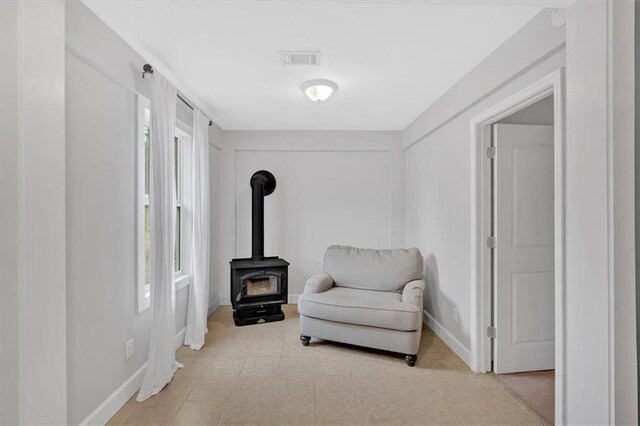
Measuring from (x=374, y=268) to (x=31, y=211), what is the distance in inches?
124

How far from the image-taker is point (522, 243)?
271cm

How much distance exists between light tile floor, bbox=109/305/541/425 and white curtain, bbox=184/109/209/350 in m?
0.19

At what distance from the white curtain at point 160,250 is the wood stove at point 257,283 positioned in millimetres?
1313

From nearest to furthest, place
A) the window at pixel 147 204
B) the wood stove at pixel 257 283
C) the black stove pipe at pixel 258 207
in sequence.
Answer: the window at pixel 147 204 < the wood stove at pixel 257 283 < the black stove pipe at pixel 258 207

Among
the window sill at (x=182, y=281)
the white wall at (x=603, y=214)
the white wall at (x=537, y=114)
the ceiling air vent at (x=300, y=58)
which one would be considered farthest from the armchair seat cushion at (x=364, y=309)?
the ceiling air vent at (x=300, y=58)

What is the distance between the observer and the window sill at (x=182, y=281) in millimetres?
3225

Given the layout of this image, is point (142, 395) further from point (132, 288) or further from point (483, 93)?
point (483, 93)

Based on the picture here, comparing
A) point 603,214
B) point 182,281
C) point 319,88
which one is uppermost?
point 319,88

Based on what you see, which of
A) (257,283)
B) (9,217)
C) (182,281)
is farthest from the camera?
(257,283)

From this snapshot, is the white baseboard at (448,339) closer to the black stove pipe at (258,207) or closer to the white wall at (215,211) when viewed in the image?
the black stove pipe at (258,207)

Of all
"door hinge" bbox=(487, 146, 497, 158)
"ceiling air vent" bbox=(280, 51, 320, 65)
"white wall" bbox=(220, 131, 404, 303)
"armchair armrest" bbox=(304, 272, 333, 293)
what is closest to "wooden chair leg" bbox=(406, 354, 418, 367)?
"armchair armrest" bbox=(304, 272, 333, 293)

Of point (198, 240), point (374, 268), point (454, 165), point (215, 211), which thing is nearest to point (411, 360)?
point (374, 268)

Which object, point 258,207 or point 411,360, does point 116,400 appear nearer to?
point 411,360

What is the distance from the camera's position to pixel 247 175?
4.75 meters
